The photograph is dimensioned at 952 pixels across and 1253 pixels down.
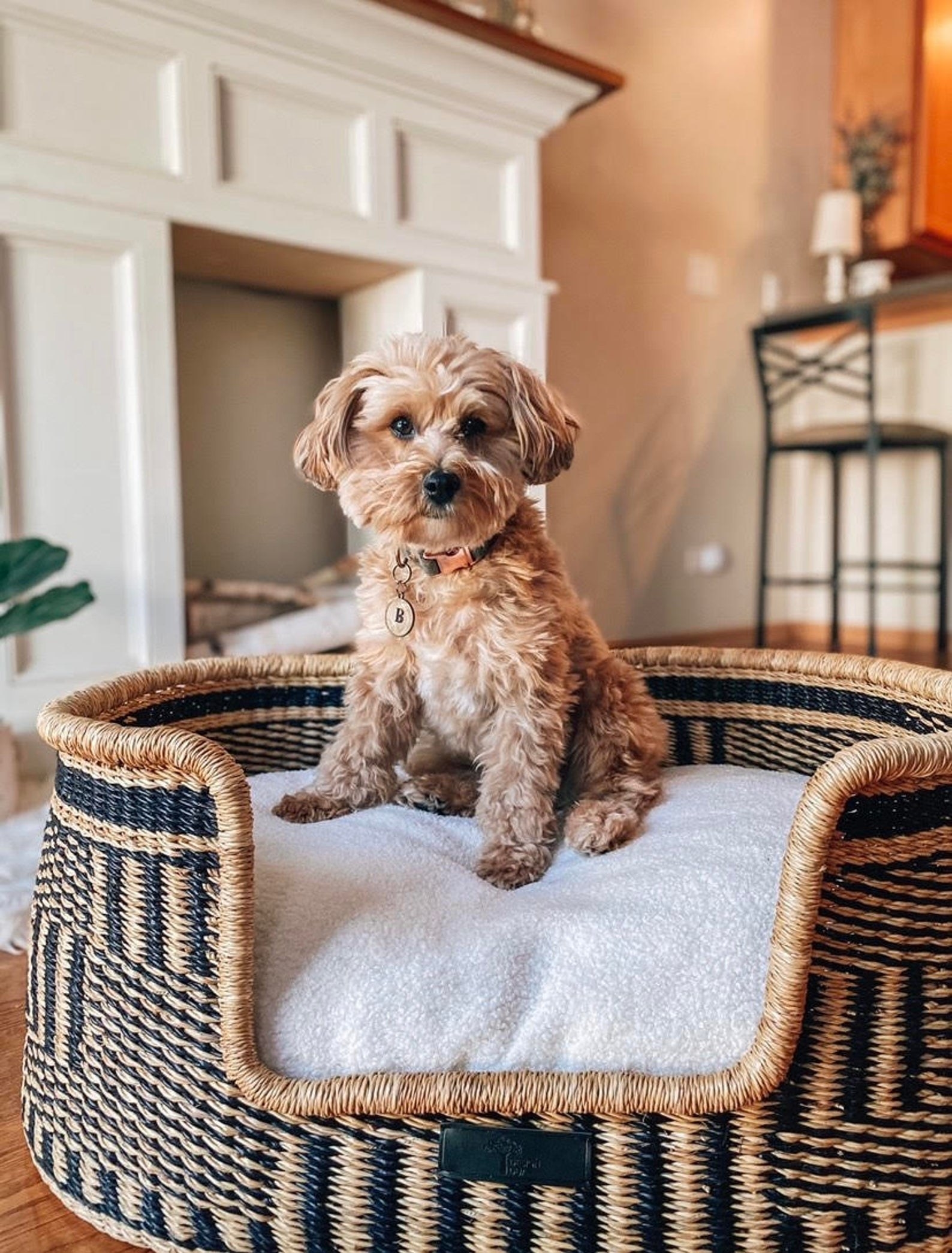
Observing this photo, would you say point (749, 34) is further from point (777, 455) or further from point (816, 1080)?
point (816, 1080)

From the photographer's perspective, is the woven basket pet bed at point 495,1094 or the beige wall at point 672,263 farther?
the beige wall at point 672,263

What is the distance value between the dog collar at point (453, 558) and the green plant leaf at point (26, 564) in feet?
2.91

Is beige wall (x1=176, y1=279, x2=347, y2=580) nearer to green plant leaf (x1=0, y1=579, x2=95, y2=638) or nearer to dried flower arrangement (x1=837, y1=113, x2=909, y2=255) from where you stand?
green plant leaf (x1=0, y1=579, x2=95, y2=638)

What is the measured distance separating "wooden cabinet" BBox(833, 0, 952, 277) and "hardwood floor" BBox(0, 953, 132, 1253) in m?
4.71

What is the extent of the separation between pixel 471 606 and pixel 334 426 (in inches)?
10.5

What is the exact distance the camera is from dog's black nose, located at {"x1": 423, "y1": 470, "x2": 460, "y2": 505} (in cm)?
102

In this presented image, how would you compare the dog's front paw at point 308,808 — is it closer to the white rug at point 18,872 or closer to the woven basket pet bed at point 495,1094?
the woven basket pet bed at point 495,1094

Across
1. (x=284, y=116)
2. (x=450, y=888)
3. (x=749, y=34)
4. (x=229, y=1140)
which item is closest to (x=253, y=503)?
(x=284, y=116)

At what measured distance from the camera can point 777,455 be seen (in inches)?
171

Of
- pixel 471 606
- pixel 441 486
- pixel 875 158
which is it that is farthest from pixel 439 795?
pixel 875 158

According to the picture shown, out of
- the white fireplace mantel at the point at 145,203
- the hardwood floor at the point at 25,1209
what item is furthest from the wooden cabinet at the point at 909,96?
the hardwood floor at the point at 25,1209

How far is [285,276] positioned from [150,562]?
92 cm

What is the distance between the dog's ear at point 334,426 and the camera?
110cm

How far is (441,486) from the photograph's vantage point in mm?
1022
